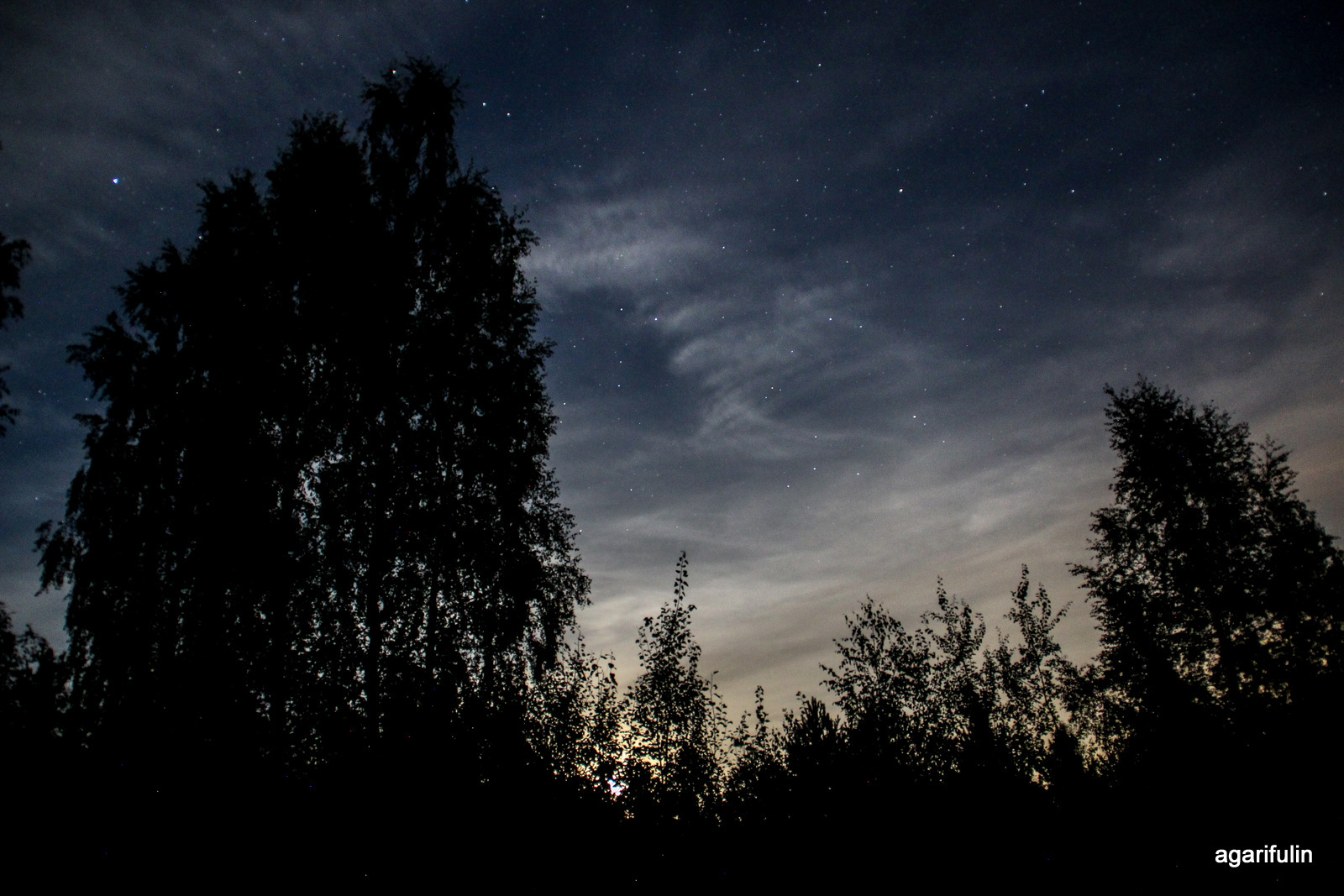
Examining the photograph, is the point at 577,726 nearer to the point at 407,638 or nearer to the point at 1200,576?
the point at 407,638

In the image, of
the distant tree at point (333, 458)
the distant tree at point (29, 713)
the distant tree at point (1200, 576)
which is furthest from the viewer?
the distant tree at point (1200, 576)

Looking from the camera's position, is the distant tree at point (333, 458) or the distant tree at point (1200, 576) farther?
the distant tree at point (1200, 576)

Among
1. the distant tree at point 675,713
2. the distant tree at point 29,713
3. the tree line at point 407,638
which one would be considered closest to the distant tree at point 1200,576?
the tree line at point 407,638

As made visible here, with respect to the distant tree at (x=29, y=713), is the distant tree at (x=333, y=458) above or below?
above

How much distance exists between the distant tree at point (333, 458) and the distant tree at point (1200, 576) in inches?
894

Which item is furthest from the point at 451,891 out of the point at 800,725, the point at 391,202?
the point at 391,202

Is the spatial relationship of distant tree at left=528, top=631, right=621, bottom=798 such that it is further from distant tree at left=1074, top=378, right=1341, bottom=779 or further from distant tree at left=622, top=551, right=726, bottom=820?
distant tree at left=1074, top=378, right=1341, bottom=779

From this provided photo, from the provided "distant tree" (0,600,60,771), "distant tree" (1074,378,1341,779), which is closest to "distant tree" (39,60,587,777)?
"distant tree" (0,600,60,771)

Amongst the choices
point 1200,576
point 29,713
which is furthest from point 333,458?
point 1200,576

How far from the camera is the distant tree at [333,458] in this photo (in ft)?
41.0

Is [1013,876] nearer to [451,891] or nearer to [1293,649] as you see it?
[451,891]

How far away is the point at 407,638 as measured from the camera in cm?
1223

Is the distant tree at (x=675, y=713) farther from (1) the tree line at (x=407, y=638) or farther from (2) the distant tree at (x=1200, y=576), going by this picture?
(2) the distant tree at (x=1200, y=576)

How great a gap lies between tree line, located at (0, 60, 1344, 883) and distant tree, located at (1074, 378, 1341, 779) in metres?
0.17
